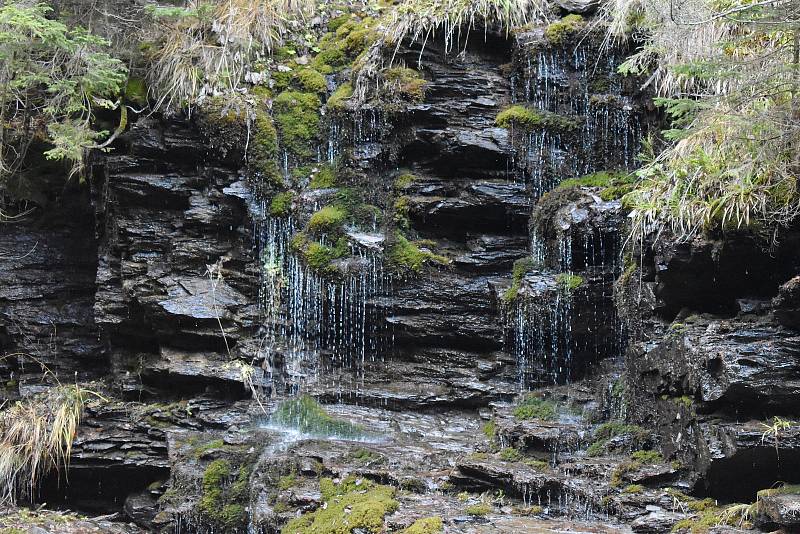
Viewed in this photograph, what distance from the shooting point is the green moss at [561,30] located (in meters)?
9.68

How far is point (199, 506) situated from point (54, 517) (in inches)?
73.0

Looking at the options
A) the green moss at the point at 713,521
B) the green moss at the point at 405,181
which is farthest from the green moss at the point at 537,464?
the green moss at the point at 405,181

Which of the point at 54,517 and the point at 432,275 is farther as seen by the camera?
the point at 432,275

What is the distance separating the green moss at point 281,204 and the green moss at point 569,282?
3.71 m

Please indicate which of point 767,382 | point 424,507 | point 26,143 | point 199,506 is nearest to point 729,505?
point 767,382

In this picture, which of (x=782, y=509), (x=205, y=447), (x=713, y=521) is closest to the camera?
(x=782, y=509)

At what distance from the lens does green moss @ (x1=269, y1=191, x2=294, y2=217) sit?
9.44 meters

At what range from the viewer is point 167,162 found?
9.45 metres

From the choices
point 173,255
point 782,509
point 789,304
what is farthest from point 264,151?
point 782,509

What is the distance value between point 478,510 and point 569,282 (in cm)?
312

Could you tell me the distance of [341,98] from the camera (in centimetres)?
991

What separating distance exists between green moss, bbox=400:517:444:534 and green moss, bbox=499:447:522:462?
1480 millimetres

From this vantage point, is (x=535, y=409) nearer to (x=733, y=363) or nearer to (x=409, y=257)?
(x=409, y=257)

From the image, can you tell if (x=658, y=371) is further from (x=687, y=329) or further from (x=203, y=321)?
(x=203, y=321)
